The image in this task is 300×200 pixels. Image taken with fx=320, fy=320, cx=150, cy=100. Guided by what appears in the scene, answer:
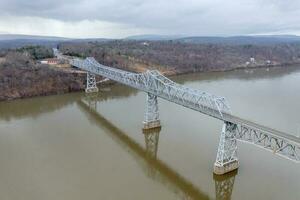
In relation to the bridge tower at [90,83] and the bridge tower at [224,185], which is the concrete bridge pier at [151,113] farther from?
the bridge tower at [90,83]

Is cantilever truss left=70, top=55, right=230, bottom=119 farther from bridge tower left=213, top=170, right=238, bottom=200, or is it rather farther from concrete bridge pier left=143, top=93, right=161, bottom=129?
bridge tower left=213, top=170, right=238, bottom=200

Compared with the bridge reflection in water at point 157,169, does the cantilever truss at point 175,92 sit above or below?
above

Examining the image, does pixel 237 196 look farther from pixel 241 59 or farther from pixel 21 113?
pixel 241 59

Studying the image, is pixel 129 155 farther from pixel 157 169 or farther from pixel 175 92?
pixel 175 92

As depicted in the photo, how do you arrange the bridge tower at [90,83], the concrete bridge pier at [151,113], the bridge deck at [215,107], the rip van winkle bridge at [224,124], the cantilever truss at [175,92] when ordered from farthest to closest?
the bridge tower at [90,83], the concrete bridge pier at [151,113], the cantilever truss at [175,92], the rip van winkle bridge at [224,124], the bridge deck at [215,107]

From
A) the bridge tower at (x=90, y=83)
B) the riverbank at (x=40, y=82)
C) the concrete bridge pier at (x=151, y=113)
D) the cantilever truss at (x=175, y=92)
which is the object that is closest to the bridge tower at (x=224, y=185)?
the cantilever truss at (x=175, y=92)

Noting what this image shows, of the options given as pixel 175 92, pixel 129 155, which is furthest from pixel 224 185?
pixel 175 92

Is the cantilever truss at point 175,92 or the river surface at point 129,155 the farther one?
the cantilever truss at point 175,92

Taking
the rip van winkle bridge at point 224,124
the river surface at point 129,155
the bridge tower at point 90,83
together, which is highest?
the rip van winkle bridge at point 224,124
